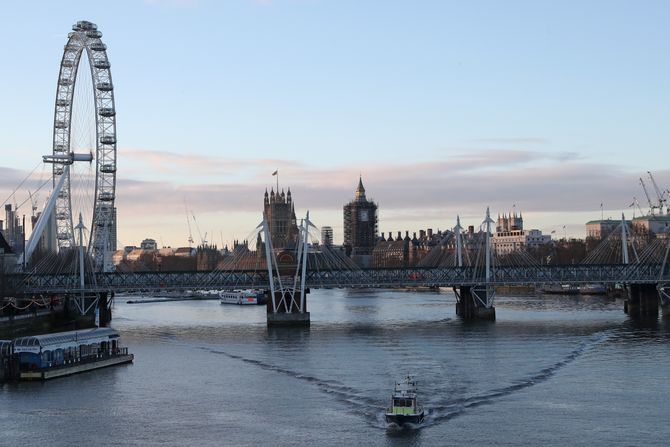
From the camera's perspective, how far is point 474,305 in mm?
94062

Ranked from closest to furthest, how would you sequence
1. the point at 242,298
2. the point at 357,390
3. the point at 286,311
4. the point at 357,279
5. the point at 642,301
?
the point at 357,390 → the point at 286,311 → the point at 357,279 → the point at 642,301 → the point at 242,298

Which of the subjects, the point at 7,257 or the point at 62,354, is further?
the point at 7,257

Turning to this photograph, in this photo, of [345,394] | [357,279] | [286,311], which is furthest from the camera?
[357,279]

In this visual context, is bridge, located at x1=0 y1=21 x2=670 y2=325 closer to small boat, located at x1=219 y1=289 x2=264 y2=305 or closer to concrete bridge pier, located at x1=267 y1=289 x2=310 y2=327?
concrete bridge pier, located at x1=267 y1=289 x2=310 y2=327

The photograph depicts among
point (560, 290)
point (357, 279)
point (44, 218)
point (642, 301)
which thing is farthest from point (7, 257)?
point (560, 290)

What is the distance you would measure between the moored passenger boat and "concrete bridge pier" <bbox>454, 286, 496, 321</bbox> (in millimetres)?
37035

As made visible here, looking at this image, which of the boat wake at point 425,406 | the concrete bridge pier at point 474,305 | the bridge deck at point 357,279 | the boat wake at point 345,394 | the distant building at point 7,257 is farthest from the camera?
the concrete bridge pier at point 474,305

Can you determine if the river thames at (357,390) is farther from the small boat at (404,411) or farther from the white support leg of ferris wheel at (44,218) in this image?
the white support leg of ferris wheel at (44,218)

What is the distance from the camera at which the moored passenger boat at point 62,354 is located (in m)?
54.4

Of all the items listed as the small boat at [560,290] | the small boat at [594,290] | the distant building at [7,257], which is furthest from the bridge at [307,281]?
the small boat at [560,290]

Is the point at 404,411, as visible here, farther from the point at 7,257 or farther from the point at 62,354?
the point at 7,257

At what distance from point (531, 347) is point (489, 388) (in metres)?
17.2

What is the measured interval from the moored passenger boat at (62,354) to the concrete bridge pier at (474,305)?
37.0 meters

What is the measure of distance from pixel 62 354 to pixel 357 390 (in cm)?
1572
